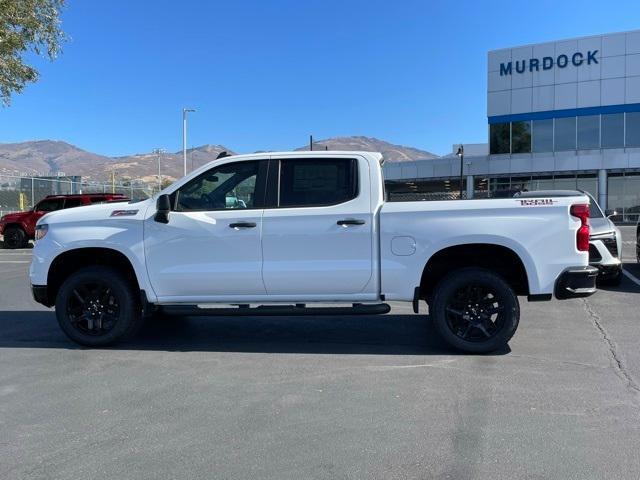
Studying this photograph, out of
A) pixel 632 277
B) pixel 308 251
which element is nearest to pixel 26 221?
pixel 308 251

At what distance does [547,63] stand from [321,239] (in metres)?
34.0

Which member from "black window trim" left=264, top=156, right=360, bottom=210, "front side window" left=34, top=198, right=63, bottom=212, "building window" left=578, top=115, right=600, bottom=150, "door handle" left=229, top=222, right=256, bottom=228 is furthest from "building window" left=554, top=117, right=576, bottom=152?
"door handle" left=229, top=222, right=256, bottom=228

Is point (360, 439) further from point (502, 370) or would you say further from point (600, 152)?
point (600, 152)

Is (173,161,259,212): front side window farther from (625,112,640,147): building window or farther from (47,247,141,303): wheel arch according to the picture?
(625,112,640,147): building window

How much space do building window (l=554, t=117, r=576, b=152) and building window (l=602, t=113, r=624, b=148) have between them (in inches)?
63.8

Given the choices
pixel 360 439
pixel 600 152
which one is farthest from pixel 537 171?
pixel 360 439

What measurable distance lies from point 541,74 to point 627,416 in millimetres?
35033

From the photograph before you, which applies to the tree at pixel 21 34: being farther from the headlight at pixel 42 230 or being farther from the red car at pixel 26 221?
the headlight at pixel 42 230

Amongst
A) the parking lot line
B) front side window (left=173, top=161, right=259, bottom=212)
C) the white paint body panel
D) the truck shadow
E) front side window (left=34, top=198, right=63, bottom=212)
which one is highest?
front side window (left=34, top=198, right=63, bottom=212)

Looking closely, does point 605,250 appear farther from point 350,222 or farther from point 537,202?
point 350,222

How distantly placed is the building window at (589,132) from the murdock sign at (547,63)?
3273mm

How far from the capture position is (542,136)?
3575cm

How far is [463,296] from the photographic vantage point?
604 centimetres

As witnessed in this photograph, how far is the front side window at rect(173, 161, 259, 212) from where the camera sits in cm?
627
